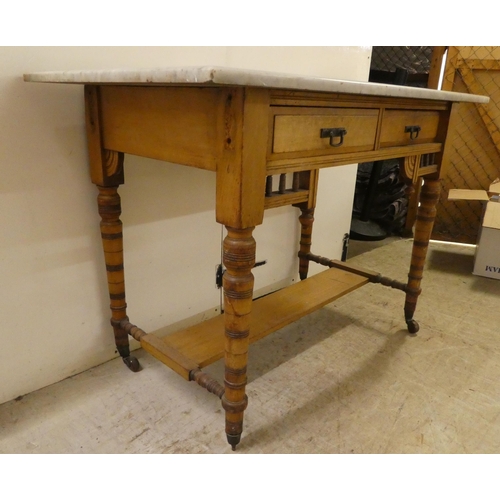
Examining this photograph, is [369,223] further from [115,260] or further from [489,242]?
[115,260]

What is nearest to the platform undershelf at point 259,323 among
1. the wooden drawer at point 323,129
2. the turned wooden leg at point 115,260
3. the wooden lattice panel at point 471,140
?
the turned wooden leg at point 115,260

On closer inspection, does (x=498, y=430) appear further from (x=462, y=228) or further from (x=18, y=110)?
(x=462, y=228)

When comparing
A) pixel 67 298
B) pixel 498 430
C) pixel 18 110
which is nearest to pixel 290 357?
pixel 498 430

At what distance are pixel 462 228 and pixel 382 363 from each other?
1691 mm

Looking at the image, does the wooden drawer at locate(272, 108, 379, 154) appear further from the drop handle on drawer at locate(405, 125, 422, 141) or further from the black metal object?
the black metal object

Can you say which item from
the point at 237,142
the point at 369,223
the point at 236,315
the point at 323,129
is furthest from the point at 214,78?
the point at 369,223

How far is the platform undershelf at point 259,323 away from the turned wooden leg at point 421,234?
0.61 feet

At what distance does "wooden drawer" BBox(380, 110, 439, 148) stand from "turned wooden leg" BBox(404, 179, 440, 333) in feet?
0.60

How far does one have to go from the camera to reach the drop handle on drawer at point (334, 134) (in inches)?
38.9

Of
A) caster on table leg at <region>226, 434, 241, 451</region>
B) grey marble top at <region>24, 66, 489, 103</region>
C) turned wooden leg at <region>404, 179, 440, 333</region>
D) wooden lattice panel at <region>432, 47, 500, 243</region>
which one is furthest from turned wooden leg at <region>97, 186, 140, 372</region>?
wooden lattice panel at <region>432, 47, 500, 243</region>

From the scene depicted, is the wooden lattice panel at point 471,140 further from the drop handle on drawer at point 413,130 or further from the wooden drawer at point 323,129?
the wooden drawer at point 323,129

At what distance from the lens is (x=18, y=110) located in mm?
1086

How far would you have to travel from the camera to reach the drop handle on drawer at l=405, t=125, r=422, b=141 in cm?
130

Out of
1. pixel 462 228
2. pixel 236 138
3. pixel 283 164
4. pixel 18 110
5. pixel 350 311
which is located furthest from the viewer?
pixel 462 228
